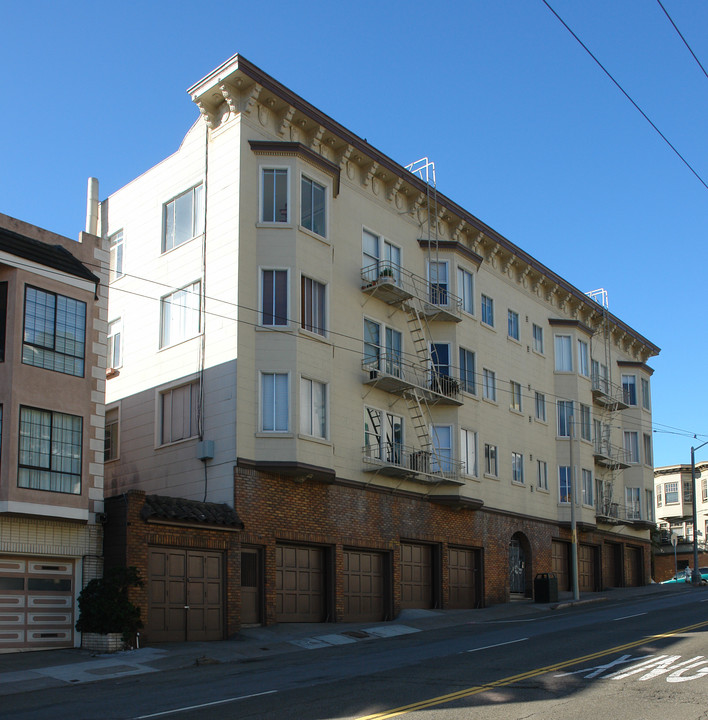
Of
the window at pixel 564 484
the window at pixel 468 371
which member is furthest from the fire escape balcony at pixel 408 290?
the window at pixel 564 484

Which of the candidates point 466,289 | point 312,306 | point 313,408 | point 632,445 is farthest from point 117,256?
point 632,445

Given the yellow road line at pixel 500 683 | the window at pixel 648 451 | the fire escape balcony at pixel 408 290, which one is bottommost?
the yellow road line at pixel 500 683

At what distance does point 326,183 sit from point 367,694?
63.0 ft

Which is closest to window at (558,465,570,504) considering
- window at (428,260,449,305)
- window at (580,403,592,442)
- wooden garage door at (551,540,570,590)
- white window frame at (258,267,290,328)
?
wooden garage door at (551,540,570,590)

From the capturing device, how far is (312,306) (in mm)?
28500

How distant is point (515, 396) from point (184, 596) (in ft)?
65.2

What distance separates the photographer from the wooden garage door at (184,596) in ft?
75.2

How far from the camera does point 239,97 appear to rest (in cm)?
2811

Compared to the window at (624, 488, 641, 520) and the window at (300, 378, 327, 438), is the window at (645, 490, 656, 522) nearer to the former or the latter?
the window at (624, 488, 641, 520)

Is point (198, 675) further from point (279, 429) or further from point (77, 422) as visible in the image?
Result: point (279, 429)

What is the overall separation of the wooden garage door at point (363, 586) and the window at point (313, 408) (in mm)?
4193

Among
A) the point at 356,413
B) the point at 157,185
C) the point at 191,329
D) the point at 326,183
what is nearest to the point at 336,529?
the point at 356,413

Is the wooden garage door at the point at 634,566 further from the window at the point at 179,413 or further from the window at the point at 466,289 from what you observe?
the window at the point at 179,413

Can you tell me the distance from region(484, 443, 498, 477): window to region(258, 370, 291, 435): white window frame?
12.0 m
